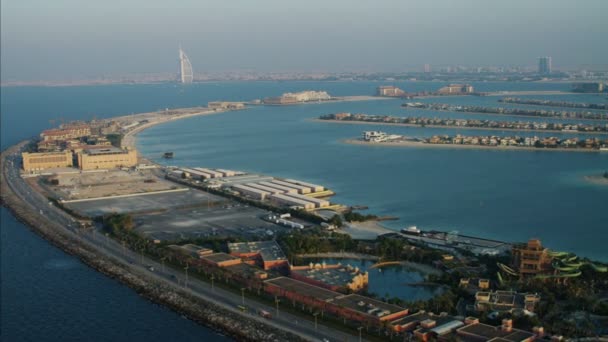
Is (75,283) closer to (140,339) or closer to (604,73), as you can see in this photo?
(140,339)

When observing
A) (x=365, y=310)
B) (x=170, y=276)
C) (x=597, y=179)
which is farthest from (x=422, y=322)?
(x=597, y=179)

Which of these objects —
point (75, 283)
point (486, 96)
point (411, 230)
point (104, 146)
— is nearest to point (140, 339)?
point (75, 283)

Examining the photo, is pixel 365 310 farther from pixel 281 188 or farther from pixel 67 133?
pixel 67 133

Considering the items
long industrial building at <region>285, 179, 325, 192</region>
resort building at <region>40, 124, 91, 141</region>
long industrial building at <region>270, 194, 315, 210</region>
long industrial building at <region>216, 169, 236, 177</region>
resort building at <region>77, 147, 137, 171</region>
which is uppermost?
resort building at <region>40, 124, 91, 141</region>

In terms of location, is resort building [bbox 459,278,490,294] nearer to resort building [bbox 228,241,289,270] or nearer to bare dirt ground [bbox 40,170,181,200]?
resort building [bbox 228,241,289,270]

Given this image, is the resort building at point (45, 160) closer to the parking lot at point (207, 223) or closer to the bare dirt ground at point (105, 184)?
the bare dirt ground at point (105, 184)

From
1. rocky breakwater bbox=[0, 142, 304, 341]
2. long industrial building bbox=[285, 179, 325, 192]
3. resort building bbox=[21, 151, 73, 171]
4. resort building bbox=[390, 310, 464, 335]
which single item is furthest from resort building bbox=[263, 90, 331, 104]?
resort building bbox=[390, 310, 464, 335]
